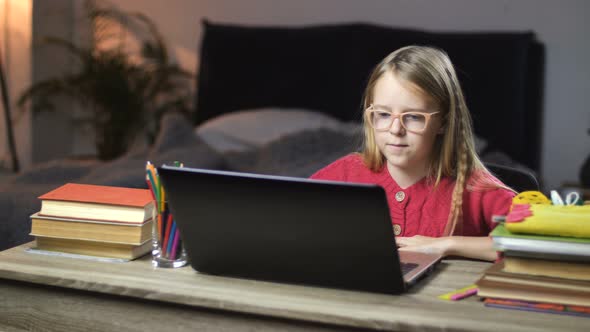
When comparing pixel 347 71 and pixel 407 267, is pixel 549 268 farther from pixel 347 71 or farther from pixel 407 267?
pixel 347 71

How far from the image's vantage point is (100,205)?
1188mm

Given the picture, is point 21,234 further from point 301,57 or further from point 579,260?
point 301,57

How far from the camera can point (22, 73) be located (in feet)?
13.3

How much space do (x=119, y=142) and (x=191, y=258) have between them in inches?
128

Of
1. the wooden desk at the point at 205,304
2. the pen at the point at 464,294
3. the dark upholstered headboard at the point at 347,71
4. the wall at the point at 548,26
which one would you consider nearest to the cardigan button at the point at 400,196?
the wooden desk at the point at 205,304

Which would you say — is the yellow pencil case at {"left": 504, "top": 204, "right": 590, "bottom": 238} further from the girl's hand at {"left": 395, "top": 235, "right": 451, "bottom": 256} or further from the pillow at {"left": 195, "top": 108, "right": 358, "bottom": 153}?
the pillow at {"left": 195, "top": 108, "right": 358, "bottom": 153}

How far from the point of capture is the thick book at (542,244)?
0.93 m

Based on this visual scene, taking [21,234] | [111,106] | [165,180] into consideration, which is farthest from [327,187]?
[111,106]

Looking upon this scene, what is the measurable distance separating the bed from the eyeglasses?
1.20 m

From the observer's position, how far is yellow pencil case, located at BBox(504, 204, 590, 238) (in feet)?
3.09

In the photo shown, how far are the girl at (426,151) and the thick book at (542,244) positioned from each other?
0.37m

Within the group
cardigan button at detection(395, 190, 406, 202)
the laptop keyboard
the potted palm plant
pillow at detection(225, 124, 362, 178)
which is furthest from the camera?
the potted palm plant

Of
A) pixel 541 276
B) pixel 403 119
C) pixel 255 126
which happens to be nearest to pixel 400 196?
pixel 403 119

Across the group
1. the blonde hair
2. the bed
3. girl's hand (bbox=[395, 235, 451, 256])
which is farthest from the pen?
the bed
